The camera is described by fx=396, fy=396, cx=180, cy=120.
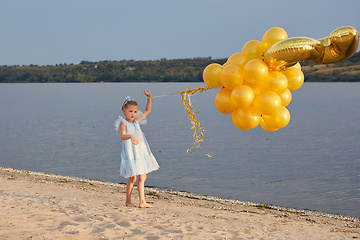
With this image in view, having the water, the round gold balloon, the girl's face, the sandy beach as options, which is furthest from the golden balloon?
the water

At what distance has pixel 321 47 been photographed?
477 centimetres

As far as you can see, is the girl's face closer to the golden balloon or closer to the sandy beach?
the golden balloon

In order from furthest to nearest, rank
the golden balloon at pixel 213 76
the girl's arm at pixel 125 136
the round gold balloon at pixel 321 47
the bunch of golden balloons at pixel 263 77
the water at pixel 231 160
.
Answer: the water at pixel 231 160 < the girl's arm at pixel 125 136 < the golden balloon at pixel 213 76 < the bunch of golden balloons at pixel 263 77 < the round gold balloon at pixel 321 47

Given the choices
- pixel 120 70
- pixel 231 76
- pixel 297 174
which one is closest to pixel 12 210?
pixel 231 76

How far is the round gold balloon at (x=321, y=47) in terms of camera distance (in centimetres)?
456

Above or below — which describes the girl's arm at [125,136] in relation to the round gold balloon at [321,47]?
below

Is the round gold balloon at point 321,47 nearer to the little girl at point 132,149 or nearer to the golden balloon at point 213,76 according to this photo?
the golden balloon at point 213,76

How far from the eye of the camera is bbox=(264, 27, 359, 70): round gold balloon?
15.0ft

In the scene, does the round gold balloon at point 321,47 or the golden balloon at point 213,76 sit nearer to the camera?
the round gold balloon at point 321,47

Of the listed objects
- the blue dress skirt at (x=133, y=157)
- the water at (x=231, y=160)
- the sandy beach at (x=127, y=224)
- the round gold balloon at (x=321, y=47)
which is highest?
the round gold balloon at (x=321, y=47)

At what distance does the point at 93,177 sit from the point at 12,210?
7782 mm

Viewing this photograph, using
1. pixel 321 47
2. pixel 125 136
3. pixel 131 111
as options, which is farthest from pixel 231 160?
pixel 321 47

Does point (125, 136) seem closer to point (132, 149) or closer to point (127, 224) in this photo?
point (132, 149)

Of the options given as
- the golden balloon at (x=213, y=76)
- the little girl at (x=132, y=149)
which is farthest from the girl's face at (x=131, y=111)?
the golden balloon at (x=213, y=76)
